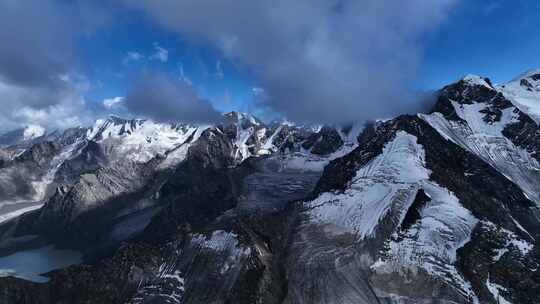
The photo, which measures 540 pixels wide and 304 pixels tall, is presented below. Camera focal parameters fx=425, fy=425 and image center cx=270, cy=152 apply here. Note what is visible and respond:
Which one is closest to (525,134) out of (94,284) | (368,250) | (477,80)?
(477,80)

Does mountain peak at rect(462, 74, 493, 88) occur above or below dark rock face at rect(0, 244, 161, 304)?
above

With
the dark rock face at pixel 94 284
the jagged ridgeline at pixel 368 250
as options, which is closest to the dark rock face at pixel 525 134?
the jagged ridgeline at pixel 368 250

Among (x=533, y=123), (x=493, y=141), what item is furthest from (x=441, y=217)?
(x=533, y=123)

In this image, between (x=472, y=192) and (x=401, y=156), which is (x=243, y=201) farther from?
(x=472, y=192)

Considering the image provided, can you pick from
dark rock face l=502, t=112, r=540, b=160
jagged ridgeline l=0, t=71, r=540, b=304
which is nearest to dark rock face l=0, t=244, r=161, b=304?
jagged ridgeline l=0, t=71, r=540, b=304

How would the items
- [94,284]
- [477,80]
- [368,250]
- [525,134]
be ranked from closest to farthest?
[94,284] → [368,250] → [525,134] → [477,80]

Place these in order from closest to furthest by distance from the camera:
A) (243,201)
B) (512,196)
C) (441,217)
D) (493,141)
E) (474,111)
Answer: (441,217), (512,196), (493,141), (474,111), (243,201)

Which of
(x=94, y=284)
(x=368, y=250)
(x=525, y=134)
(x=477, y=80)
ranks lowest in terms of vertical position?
(x=94, y=284)

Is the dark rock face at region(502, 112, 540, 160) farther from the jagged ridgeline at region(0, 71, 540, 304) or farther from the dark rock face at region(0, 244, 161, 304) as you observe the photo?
the dark rock face at region(0, 244, 161, 304)

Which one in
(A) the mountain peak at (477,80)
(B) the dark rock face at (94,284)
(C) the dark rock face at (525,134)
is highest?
(A) the mountain peak at (477,80)

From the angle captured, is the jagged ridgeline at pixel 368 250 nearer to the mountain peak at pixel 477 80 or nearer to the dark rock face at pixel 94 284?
the dark rock face at pixel 94 284

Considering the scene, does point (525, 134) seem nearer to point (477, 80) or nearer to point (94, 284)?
point (477, 80)
